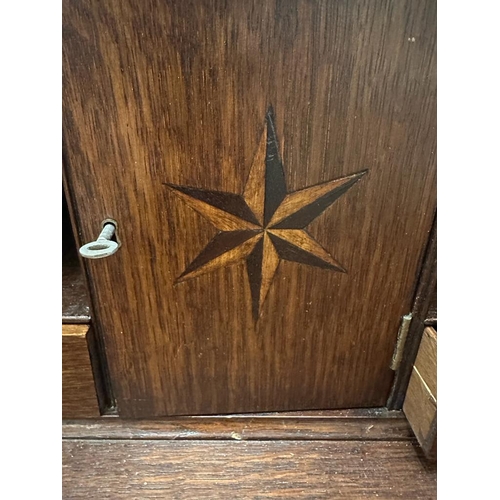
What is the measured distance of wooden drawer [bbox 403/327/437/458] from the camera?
2.29 feet

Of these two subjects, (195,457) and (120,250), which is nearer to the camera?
(120,250)

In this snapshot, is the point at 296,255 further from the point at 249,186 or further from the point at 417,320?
the point at 417,320

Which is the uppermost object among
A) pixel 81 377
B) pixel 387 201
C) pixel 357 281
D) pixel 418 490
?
pixel 387 201

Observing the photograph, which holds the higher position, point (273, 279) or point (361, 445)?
point (273, 279)

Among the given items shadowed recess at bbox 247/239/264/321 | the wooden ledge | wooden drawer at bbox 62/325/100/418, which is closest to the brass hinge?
the wooden ledge

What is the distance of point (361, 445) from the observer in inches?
30.2

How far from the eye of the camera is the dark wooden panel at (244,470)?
0.70 m

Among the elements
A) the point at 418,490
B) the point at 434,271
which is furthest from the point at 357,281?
the point at 418,490

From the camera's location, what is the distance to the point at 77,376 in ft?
2.40

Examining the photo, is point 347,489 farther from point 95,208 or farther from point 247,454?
point 95,208

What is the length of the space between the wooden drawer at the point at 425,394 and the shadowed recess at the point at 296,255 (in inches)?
7.3

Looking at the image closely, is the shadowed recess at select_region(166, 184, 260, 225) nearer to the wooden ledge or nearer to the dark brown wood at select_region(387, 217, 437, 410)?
the dark brown wood at select_region(387, 217, 437, 410)

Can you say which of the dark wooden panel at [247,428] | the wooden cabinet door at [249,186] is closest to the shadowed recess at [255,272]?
the wooden cabinet door at [249,186]
